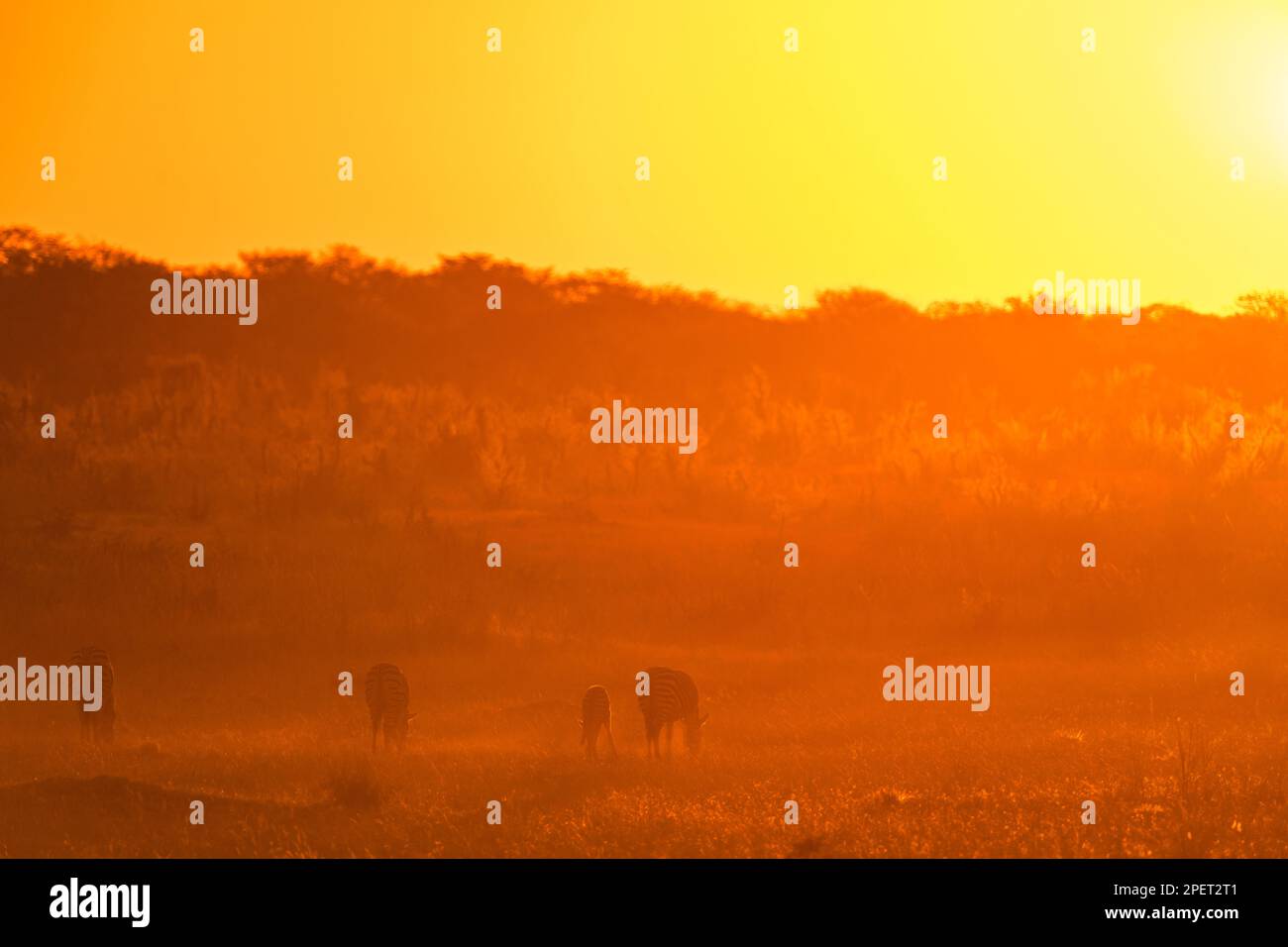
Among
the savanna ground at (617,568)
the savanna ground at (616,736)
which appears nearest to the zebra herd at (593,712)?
the savanna ground at (616,736)

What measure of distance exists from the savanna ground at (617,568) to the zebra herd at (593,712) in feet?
1.43

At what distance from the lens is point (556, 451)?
1585 inches

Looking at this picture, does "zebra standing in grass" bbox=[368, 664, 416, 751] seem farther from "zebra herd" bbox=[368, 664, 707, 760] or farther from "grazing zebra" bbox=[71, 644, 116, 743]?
"grazing zebra" bbox=[71, 644, 116, 743]

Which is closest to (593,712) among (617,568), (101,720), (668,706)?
(668,706)

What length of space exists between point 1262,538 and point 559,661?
13249 mm

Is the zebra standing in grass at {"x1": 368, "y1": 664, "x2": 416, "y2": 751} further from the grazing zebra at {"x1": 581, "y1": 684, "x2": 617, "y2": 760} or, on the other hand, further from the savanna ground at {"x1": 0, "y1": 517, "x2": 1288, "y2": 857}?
the grazing zebra at {"x1": 581, "y1": 684, "x2": 617, "y2": 760}

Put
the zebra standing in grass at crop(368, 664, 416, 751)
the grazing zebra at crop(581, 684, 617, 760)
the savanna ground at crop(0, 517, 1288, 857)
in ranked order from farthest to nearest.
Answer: the zebra standing in grass at crop(368, 664, 416, 751) < the grazing zebra at crop(581, 684, 617, 760) < the savanna ground at crop(0, 517, 1288, 857)

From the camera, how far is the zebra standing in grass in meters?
18.6

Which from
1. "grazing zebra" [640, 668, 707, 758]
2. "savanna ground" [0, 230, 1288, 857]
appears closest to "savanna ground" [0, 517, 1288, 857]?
"savanna ground" [0, 230, 1288, 857]

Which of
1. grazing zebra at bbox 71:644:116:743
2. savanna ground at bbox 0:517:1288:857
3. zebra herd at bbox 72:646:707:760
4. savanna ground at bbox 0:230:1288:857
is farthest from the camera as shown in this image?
grazing zebra at bbox 71:644:116:743

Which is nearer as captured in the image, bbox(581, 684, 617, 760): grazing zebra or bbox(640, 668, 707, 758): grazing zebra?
bbox(581, 684, 617, 760): grazing zebra

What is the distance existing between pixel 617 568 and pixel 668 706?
12274mm

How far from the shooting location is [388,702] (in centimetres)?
1864

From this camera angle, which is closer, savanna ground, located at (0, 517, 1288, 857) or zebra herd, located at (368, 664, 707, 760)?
savanna ground, located at (0, 517, 1288, 857)
